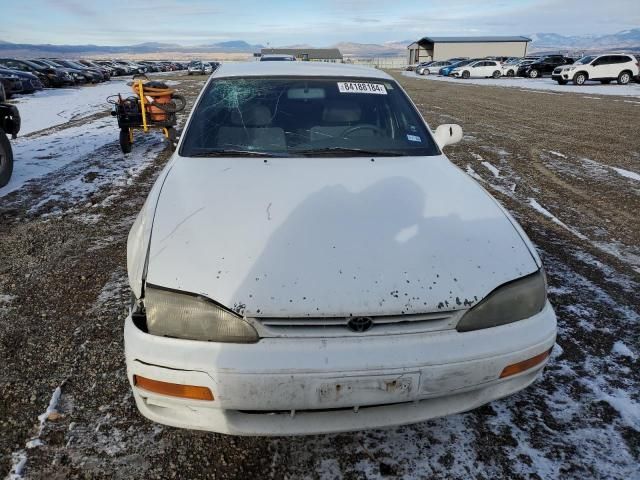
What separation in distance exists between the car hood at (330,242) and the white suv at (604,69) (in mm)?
27794

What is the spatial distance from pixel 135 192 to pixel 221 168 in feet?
11.6

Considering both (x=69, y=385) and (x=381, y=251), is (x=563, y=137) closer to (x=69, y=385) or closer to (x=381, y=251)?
(x=381, y=251)

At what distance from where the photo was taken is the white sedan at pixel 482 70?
3734 cm

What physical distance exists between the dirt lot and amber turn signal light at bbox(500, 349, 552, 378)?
423 millimetres

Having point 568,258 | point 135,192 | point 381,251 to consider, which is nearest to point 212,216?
point 381,251

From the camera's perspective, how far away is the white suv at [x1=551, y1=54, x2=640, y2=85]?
25.1 meters

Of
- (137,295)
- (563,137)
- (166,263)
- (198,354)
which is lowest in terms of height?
(563,137)

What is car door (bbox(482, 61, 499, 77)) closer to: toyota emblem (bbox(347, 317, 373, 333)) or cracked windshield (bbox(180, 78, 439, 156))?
cracked windshield (bbox(180, 78, 439, 156))

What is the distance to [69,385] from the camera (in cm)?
236

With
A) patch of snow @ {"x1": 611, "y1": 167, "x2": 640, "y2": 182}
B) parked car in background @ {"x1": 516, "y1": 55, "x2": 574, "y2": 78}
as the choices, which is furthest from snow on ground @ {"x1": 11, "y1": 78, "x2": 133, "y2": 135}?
parked car in background @ {"x1": 516, "y1": 55, "x2": 574, "y2": 78}

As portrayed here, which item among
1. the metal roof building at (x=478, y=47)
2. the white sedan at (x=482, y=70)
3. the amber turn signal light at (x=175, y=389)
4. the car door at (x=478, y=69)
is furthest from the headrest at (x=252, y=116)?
the metal roof building at (x=478, y=47)

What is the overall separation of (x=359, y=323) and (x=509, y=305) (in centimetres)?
62

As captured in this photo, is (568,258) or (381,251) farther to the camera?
(568,258)

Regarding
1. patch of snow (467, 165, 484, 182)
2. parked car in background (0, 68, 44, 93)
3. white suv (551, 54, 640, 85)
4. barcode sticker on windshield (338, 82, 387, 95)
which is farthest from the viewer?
white suv (551, 54, 640, 85)
